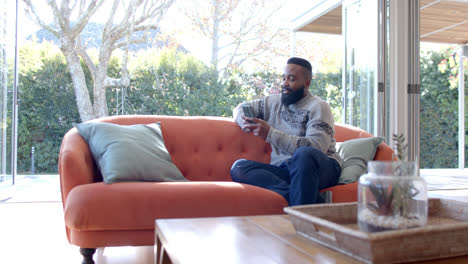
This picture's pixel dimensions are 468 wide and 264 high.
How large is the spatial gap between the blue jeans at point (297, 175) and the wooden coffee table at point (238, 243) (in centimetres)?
65

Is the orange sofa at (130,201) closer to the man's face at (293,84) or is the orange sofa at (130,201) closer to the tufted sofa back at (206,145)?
the tufted sofa back at (206,145)

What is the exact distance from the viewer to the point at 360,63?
4.37 metres

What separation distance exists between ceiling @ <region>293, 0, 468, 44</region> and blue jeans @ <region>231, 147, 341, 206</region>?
320 centimetres

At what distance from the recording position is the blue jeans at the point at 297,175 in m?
1.87

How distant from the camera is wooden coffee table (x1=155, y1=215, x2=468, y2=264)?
0.85 m

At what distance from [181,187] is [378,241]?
4.01 feet

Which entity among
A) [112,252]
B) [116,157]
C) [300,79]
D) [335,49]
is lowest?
[112,252]

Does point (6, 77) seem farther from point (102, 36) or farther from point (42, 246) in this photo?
point (42, 246)

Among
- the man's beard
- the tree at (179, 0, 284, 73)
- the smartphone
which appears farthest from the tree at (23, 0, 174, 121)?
the man's beard

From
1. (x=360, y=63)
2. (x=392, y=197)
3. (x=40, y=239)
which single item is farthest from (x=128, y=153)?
(x=360, y=63)

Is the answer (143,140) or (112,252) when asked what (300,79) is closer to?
(143,140)

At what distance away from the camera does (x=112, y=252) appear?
231 centimetres

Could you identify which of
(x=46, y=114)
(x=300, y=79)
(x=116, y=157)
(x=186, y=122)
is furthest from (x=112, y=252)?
(x=46, y=114)

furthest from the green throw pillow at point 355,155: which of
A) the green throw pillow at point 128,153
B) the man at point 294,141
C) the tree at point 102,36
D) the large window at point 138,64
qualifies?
the tree at point 102,36
